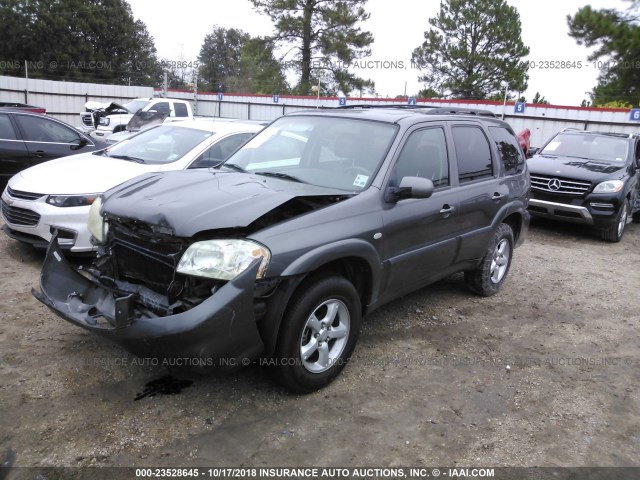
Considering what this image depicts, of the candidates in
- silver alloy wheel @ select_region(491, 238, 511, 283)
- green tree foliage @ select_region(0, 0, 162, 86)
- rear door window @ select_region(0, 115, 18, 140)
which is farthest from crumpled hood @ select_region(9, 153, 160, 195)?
green tree foliage @ select_region(0, 0, 162, 86)

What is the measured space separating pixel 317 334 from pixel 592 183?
23.0ft

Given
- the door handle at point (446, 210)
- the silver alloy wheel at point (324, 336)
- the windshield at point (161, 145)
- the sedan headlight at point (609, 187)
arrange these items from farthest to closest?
1. the sedan headlight at point (609, 187)
2. the windshield at point (161, 145)
3. the door handle at point (446, 210)
4. the silver alloy wheel at point (324, 336)

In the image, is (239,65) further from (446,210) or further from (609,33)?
(446,210)

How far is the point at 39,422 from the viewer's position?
2.99m

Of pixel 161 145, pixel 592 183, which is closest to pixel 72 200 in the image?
pixel 161 145

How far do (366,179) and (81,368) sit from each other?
246 cm

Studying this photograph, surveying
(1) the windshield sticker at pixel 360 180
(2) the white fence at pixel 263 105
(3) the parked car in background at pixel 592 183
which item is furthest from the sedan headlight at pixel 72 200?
(2) the white fence at pixel 263 105

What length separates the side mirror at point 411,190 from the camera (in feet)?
11.9

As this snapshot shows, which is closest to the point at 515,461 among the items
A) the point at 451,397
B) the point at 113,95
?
the point at 451,397

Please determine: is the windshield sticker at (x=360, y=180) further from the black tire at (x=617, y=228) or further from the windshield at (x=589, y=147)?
the windshield at (x=589, y=147)

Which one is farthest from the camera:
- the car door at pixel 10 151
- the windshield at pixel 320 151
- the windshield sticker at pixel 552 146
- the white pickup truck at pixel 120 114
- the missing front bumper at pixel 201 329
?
the white pickup truck at pixel 120 114

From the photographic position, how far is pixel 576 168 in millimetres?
8891

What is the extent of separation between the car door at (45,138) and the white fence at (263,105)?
829cm

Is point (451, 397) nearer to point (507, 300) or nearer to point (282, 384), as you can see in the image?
point (282, 384)
